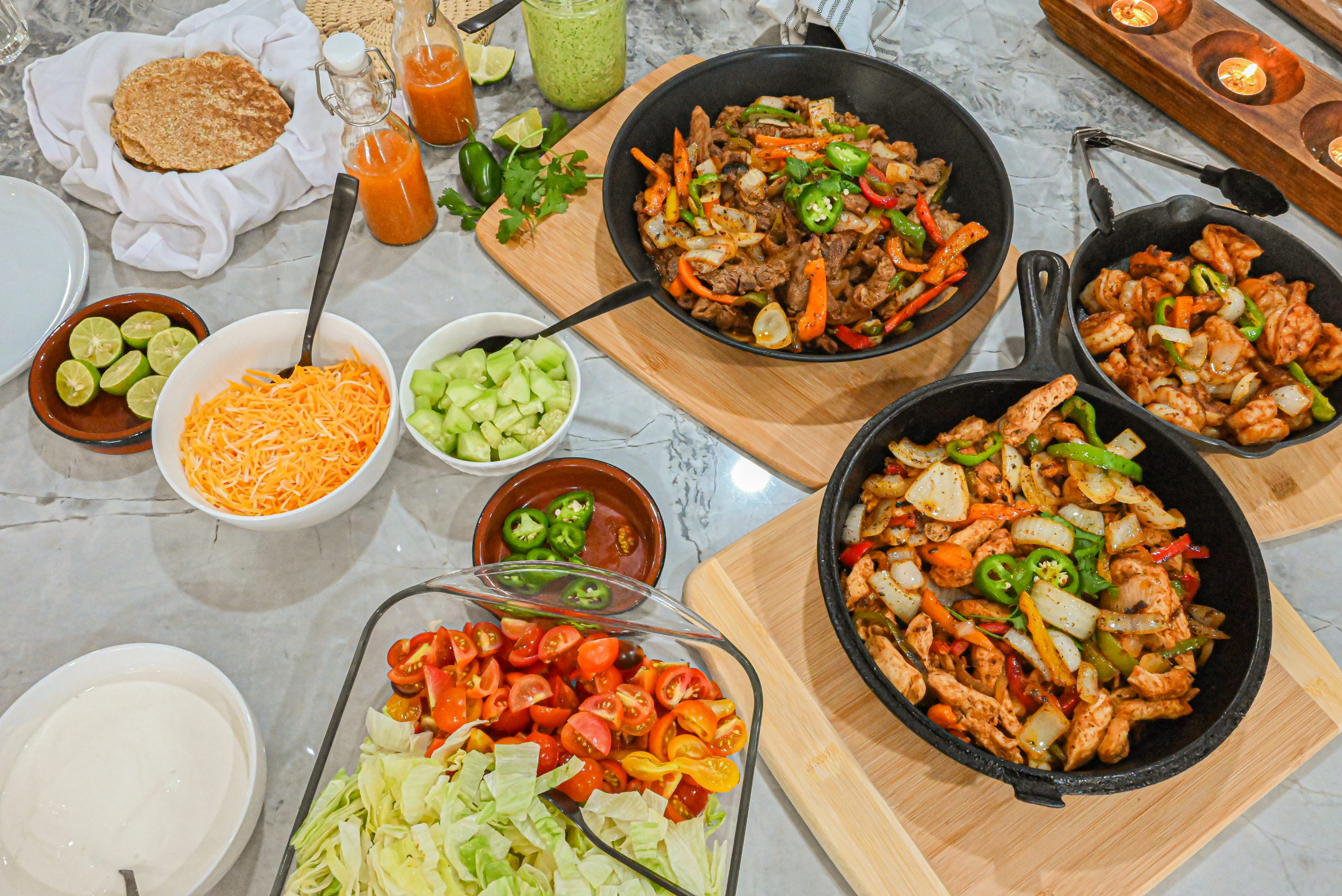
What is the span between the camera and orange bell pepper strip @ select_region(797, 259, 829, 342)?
6.89 ft

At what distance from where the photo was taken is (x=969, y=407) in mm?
1937

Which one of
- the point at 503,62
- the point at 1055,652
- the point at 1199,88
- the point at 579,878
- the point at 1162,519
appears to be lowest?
the point at 579,878

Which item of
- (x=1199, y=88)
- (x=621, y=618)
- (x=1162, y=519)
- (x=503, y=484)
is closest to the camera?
(x=621, y=618)

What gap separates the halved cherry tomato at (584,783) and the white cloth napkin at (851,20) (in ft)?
7.33

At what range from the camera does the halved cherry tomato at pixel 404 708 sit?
1589 millimetres

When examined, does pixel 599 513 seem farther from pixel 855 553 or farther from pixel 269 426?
pixel 269 426

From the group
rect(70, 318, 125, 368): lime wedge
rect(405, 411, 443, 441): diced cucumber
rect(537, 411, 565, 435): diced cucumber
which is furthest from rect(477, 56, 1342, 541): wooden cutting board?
rect(70, 318, 125, 368): lime wedge

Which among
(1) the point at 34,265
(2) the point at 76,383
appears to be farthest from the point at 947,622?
(1) the point at 34,265

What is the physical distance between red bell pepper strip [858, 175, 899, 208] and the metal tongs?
0.53m

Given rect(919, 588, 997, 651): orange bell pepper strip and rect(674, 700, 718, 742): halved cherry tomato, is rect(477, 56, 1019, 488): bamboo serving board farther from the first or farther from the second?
rect(674, 700, 718, 742): halved cherry tomato

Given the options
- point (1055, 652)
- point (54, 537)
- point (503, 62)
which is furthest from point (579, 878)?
point (503, 62)

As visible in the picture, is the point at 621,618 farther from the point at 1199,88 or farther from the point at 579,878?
the point at 1199,88

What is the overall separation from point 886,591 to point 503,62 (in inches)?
79.0

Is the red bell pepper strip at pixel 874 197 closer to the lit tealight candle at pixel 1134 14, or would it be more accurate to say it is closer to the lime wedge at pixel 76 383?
the lit tealight candle at pixel 1134 14
